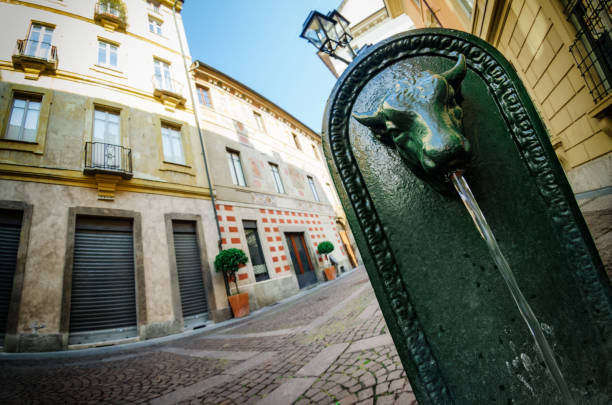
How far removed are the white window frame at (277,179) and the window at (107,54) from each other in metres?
7.24

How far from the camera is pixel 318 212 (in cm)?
1524

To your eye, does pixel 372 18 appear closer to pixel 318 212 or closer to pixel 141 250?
pixel 318 212

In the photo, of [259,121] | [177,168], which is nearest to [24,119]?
[177,168]

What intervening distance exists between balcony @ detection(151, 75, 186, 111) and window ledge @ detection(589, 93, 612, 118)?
445 inches

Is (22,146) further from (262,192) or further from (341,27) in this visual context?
(341,27)

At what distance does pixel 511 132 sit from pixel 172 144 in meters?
10.2

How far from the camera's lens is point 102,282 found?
248 inches

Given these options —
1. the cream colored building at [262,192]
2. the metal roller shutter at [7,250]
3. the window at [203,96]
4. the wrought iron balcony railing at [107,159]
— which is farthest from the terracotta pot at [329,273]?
the metal roller shutter at [7,250]

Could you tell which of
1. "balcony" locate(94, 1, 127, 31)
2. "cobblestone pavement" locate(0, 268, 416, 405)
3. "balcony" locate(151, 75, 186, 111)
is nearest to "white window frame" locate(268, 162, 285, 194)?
"balcony" locate(151, 75, 186, 111)

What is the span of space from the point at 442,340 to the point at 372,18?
13964 mm

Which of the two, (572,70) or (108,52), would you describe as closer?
(572,70)

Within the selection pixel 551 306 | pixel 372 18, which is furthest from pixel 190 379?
pixel 372 18

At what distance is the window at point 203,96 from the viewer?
11.4 meters

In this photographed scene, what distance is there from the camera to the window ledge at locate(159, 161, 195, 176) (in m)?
8.34
